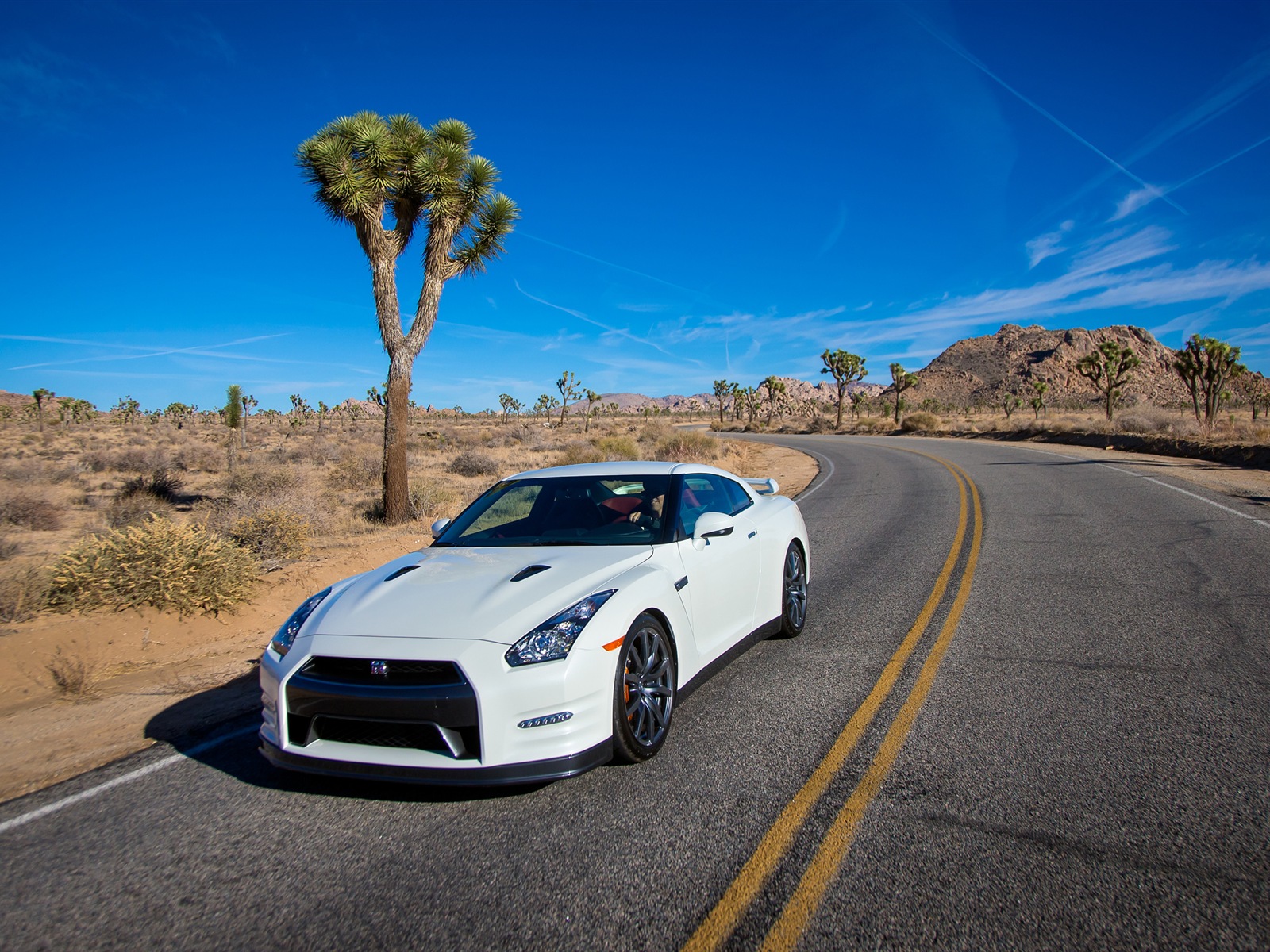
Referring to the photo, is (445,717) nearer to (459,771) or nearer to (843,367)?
(459,771)

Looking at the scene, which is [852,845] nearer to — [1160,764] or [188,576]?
[1160,764]

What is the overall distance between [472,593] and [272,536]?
7045 mm

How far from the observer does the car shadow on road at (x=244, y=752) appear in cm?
341

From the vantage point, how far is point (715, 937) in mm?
2377

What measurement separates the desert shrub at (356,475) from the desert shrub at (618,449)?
8.02 m

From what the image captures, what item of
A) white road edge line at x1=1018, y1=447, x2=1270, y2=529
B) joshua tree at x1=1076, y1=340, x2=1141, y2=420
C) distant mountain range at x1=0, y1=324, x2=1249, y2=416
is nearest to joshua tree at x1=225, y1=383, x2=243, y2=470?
white road edge line at x1=1018, y1=447, x2=1270, y2=529

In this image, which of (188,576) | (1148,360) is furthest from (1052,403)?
(188,576)

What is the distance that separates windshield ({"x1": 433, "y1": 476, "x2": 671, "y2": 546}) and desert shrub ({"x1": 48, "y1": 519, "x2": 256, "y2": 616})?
3562 millimetres

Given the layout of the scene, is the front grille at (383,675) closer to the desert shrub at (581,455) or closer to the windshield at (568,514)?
the windshield at (568,514)

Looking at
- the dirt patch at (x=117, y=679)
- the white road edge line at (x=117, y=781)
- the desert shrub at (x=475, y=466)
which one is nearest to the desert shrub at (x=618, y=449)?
the desert shrub at (x=475, y=466)

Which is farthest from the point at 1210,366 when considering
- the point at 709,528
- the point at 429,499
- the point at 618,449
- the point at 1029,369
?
the point at 1029,369

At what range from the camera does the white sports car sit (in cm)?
302

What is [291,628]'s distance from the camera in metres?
3.66

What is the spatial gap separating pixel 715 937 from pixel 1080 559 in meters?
7.48
